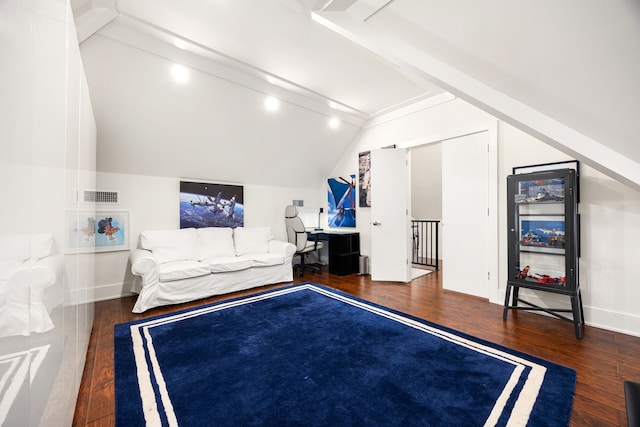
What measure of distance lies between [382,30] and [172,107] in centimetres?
260

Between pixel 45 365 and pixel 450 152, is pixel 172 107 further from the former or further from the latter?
pixel 450 152

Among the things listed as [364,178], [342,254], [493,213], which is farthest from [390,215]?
[493,213]

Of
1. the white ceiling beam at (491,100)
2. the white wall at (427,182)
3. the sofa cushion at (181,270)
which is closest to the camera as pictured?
the white ceiling beam at (491,100)

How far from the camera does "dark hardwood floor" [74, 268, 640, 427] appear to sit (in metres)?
1.52

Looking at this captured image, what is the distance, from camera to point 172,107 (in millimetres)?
3326

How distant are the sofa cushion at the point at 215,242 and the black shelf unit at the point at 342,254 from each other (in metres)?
1.71

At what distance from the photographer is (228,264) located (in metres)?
3.57

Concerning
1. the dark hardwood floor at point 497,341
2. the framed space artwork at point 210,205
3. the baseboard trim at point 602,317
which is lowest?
the dark hardwood floor at point 497,341

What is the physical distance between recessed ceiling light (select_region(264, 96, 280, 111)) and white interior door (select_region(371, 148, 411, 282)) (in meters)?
1.71

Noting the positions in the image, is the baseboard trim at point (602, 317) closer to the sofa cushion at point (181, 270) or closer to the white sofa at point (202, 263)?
the white sofa at point (202, 263)

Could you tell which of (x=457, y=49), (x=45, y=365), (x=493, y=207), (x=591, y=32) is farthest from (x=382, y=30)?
(x=45, y=365)

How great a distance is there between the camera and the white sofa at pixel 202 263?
9.97 feet

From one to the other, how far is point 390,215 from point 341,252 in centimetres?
111

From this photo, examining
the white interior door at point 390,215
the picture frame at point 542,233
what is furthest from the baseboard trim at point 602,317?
the white interior door at point 390,215
